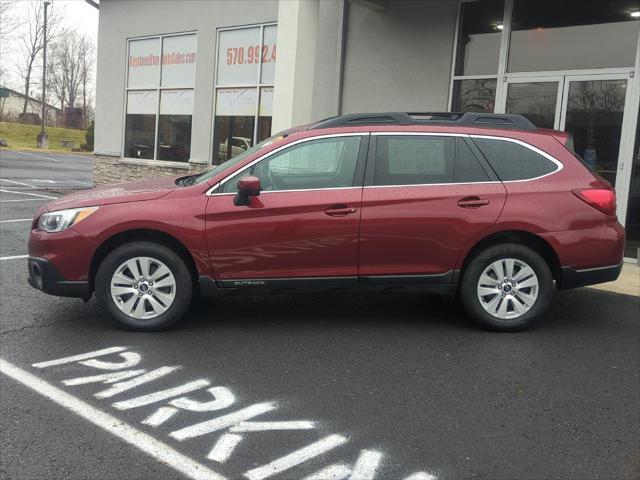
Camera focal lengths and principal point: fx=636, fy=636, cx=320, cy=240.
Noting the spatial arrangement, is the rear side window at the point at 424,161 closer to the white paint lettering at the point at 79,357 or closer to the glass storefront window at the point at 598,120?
the white paint lettering at the point at 79,357

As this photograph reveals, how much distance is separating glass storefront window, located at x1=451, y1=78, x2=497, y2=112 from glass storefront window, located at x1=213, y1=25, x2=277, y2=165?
421cm

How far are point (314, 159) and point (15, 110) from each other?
56.8 meters

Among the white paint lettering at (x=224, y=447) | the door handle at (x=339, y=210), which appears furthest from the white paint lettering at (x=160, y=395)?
the door handle at (x=339, y=210)

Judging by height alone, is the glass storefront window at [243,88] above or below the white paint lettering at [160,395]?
above

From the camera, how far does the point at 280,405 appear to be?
391 centimetres

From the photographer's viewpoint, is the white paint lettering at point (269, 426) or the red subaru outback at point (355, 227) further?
the red subaru outback at point (355, 227)

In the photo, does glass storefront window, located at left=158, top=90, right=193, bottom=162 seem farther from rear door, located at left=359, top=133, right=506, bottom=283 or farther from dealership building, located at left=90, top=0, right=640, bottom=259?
rear door, located at left=359, top=133, right=506, bottom=283

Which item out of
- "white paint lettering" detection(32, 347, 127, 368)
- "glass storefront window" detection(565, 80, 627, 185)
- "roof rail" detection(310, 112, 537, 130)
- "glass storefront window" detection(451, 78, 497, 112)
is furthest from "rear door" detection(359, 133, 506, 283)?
"glass storefront window" detection(451, 78, 497, 112)

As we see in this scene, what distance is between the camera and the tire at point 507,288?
5.39m

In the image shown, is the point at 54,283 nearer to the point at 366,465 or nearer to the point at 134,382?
the point at 134,382

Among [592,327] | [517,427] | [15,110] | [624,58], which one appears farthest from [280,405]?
[15,110]

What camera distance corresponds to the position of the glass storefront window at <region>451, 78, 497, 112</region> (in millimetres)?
10039

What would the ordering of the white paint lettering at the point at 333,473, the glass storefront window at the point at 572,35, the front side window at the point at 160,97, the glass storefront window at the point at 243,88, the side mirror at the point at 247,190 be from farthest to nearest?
the front side window at the point at 160,97 → the glass storefront window at the point at 243,88 → the glass storefront window at the point at 572,35 → the side mirror at the point at 247,190 → the white paint lettering at the point at 333,473

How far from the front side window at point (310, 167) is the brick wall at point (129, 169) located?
902 cm
